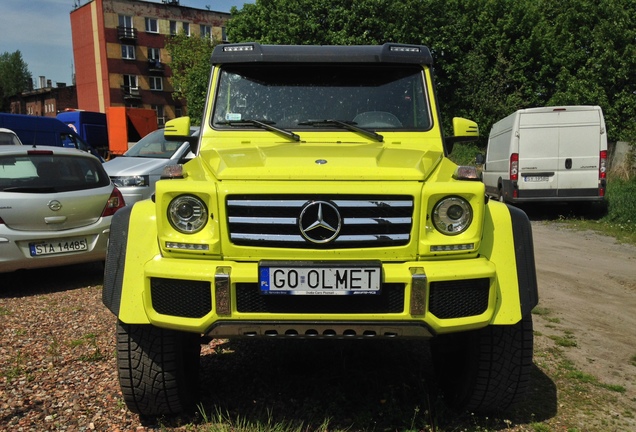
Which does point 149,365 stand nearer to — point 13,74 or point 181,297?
point 181,297

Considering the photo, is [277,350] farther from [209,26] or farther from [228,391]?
[209,26]

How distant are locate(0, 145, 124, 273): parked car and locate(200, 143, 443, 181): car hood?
11.9 ft

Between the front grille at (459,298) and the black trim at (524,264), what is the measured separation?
235 mm

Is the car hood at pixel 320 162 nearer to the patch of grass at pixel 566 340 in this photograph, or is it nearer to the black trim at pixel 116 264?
the black trim at pixel 116 264

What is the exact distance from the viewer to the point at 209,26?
63.3 m

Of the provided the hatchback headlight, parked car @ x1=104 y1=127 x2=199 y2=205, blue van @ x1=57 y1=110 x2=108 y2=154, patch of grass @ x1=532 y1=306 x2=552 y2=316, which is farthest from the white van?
blue van @ x1=57 y1=110 x2=108 y2=154

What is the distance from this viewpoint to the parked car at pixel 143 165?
9734mm

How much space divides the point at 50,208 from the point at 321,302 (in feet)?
15.6

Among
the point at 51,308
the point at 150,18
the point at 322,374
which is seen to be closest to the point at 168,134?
the point at 322,374

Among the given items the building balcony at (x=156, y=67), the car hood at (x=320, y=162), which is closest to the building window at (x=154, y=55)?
the building balcony at (x=156, y=67)

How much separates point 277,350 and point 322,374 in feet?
2.11

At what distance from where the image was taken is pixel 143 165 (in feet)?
33.0

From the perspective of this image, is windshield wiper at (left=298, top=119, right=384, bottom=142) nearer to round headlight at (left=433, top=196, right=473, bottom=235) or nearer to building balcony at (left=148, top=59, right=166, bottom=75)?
round headlight at (left=433, top=196, right=473, bottom=235)

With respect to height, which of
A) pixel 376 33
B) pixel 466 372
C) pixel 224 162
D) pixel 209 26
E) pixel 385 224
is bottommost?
pixel 466 372
